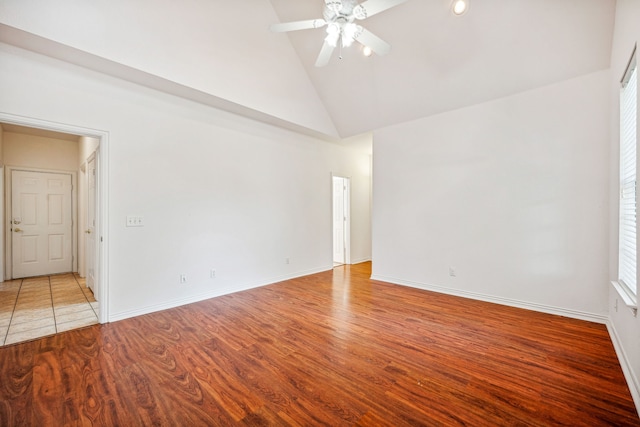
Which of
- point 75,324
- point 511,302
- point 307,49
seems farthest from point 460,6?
point 75,324

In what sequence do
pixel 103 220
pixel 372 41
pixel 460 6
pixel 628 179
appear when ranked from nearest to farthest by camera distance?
1. pixel 628 179
2. pixel 372 41
3. pixel 460 6
4. pixel 103 220

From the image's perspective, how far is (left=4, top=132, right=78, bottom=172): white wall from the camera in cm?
493

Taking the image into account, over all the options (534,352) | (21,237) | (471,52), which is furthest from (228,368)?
(21,237)

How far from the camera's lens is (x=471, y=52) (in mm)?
3275

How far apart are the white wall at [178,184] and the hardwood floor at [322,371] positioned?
2.08 feet

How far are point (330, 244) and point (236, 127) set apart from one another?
2.98m

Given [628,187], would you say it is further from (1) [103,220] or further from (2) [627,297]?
(1) [103,220]

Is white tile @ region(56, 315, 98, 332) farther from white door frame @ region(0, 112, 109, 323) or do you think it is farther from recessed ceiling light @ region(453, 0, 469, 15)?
recessed ceiling light @ region(453, 0, 469, 15)

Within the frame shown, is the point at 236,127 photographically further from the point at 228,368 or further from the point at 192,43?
the point at 228,368

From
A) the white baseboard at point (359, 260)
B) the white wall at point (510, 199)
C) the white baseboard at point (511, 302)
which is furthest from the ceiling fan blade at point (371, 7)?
the white baseboard at point (359, 260)

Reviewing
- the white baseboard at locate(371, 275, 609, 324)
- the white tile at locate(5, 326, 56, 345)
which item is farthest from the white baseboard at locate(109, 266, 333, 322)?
the white baseboard at locate(371, 275, 609, 324)

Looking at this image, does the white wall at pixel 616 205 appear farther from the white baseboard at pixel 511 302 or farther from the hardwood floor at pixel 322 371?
the white baseboard at pixel 511 302

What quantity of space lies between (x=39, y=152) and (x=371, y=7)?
6508mm

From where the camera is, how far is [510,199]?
352 cm
